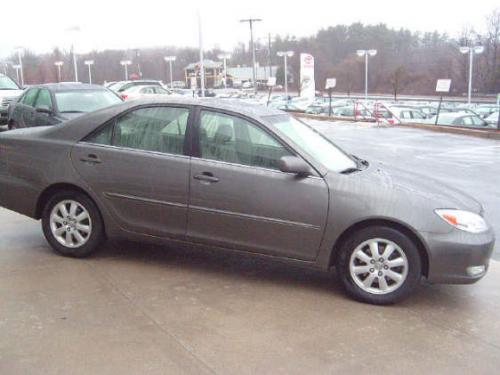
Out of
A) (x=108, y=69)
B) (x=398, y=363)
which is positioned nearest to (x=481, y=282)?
(x=398, y=363)

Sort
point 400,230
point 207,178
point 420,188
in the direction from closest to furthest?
1. point 400,230
2. point 420,188
3. point 207,178

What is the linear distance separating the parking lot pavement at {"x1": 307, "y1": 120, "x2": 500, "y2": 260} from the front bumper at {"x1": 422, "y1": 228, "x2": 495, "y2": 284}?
67.8 inches

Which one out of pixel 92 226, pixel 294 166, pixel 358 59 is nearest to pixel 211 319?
pixel 294 166

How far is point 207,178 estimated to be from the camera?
15.2 feet

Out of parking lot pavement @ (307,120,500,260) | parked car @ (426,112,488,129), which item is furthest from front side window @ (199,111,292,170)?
parked car @ (426,112,488,129)

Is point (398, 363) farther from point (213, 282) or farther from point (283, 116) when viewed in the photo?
point (283, 116)

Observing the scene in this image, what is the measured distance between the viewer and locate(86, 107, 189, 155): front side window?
16.0 feet

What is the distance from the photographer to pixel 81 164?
510 centimetres

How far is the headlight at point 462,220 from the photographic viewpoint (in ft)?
13.8

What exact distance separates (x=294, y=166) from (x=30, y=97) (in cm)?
868

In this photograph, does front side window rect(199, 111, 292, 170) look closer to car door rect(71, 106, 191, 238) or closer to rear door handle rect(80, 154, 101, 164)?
car door rect(71, 106, 191, 238)

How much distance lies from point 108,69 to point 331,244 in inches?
3407

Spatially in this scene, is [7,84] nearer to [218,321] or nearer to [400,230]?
[218,321]

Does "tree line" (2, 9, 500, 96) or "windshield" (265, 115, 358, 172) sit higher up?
"tree line" (2, 9, 500, 96)
